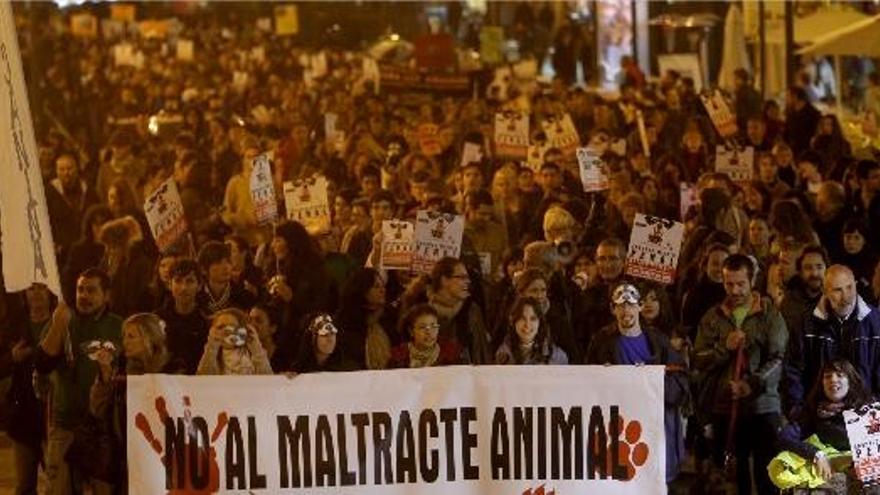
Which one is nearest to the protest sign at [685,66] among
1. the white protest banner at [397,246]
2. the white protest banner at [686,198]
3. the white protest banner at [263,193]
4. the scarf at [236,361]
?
the white protest banner at [686,198]

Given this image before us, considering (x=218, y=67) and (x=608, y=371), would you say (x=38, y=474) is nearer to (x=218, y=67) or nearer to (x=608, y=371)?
(x=608, y=371)

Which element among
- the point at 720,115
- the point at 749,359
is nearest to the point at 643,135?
the point at 720,115

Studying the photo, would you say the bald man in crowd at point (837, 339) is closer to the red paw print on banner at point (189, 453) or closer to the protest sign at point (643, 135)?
the red paw print on banner at point (189, 453)

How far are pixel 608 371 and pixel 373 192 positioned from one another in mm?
6192

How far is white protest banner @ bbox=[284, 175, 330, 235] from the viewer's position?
1416 centimetres

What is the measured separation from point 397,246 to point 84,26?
3031cm

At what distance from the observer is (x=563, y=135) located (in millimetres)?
19156

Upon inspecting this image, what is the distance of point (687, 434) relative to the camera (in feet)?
36.1

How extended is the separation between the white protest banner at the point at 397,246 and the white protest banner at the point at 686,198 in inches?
117

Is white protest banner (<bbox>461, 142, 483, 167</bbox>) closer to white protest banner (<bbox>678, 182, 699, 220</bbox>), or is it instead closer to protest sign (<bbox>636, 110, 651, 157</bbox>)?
protest sign (<bbox>636, 110, 651, 157</bbox>)

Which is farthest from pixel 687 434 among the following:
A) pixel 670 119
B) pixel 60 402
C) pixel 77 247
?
pixel 670 119

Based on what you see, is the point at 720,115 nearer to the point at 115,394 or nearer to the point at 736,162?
the point at 736,162

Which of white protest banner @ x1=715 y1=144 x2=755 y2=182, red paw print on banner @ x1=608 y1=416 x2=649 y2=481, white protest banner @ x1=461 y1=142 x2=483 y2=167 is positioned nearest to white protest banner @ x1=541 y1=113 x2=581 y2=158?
white protest banner @ x1=461 y1=142 x2=483 y2=167

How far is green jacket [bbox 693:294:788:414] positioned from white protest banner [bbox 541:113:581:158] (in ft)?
25.6
